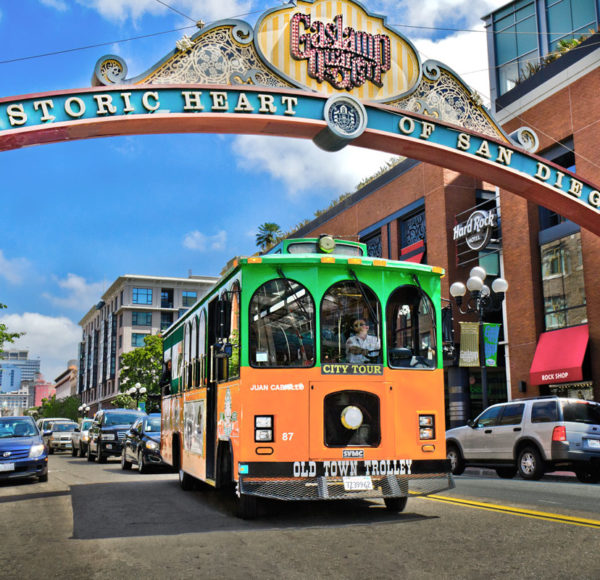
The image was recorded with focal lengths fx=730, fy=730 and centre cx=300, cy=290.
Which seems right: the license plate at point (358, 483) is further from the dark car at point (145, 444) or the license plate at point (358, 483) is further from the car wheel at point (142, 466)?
the car wheel at point (142, 466)

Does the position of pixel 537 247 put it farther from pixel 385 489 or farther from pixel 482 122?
pixel 385 489

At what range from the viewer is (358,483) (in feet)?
27.9

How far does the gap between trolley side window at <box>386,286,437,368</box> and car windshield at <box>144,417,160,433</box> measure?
11.2 metres

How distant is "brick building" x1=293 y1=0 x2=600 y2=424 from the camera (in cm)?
2469

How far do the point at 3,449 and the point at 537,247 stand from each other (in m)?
20.2

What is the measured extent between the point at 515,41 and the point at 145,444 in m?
28.4

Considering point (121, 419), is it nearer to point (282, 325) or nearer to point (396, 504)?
point (396, 504)

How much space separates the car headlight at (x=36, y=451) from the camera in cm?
1577

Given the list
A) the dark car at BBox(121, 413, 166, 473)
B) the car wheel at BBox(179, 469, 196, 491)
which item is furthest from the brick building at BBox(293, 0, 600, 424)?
the car wheel at BBox(179, 469, 196, 491)

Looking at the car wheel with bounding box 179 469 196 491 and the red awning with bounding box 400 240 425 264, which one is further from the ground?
the red awning with bounding box 400 240 425 264

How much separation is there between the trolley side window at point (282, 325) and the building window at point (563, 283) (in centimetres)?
1864

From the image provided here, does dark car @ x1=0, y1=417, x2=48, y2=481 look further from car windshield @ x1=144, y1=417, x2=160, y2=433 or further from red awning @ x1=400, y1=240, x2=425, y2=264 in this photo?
red awning @ x1=400, y1=240, x2=425, y2=264

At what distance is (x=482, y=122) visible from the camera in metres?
18.4

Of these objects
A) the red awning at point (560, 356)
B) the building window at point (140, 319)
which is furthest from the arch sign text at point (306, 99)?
the building window at point (140, 319)
